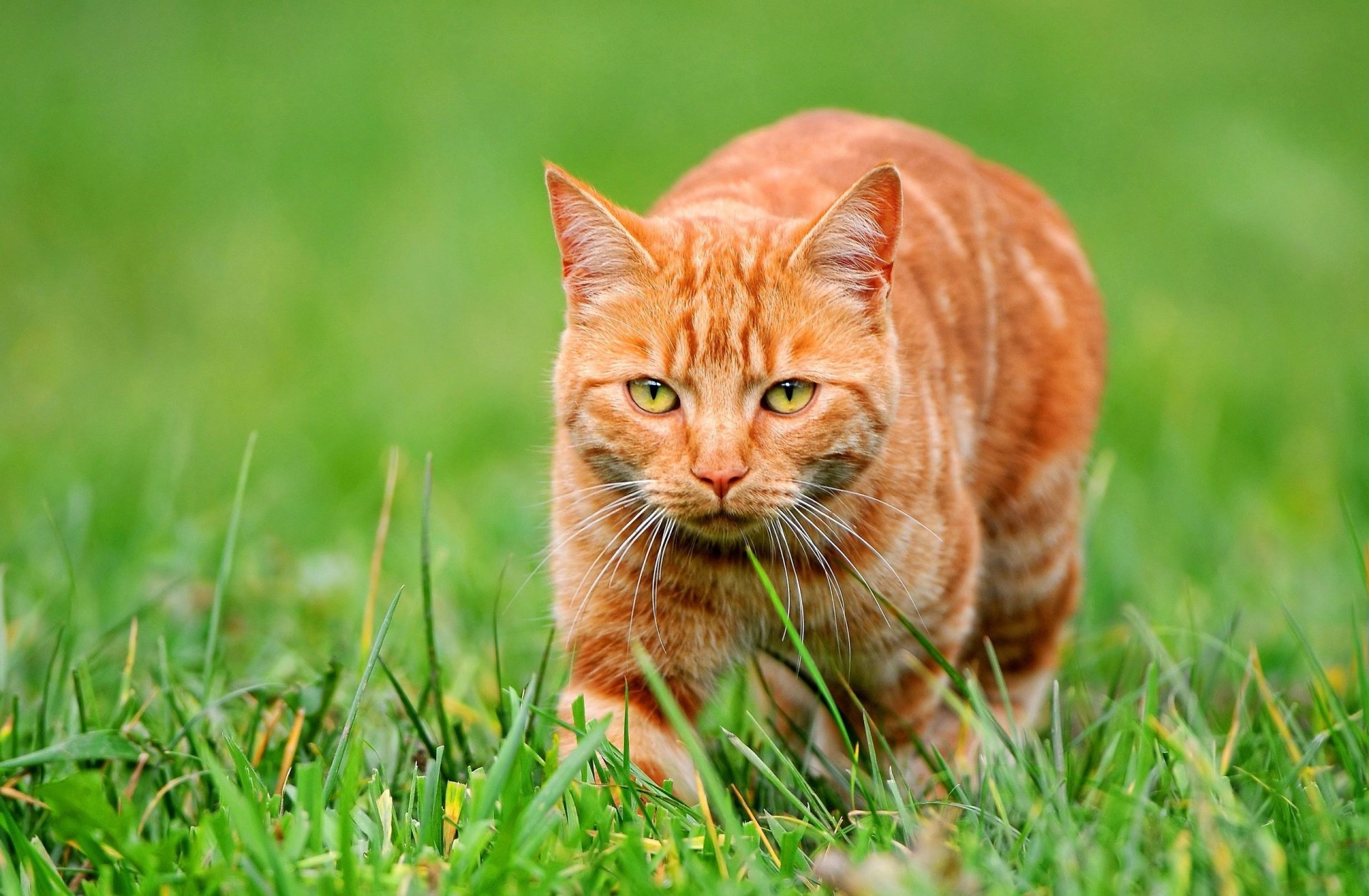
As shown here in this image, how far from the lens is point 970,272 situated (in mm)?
3236

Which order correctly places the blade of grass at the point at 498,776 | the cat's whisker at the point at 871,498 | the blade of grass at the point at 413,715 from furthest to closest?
the cat's whisker at the point at 871,498
the blade of grass at the point at 413,715
the blade of grass at the point at 498,776

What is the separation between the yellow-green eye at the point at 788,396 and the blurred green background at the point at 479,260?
22.5 inches

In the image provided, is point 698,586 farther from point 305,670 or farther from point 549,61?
point 549,61

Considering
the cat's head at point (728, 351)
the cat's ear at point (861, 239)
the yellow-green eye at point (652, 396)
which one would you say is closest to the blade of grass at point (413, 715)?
the cat's head at point (728, 351)

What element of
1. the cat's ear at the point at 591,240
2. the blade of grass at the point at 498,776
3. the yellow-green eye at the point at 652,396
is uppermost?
the cat's ear at the point at 591,240

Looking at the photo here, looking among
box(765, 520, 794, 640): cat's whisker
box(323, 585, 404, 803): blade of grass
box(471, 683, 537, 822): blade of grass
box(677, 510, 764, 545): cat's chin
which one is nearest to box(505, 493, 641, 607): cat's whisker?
box(677, 510, 764, 545): cat's chin

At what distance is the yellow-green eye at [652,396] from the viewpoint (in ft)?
8.14

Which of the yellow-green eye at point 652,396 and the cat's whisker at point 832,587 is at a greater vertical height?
the yellow-green eye at point 652,396

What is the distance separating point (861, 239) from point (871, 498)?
1.52ft

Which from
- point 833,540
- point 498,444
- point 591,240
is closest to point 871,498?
point 833,540

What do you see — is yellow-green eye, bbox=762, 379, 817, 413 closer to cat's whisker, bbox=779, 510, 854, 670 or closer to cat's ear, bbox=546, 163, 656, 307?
cat's whisker, bbox=779, 510, 854, 670

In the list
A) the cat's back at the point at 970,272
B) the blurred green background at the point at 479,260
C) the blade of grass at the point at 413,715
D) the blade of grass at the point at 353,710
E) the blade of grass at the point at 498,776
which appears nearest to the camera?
the blade of grass at the point at 498,776

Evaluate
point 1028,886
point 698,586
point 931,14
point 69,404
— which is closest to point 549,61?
point 931,14

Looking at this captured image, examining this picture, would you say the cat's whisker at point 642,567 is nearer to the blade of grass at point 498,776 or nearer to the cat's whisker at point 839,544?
the cat's whisker at point 839,544
